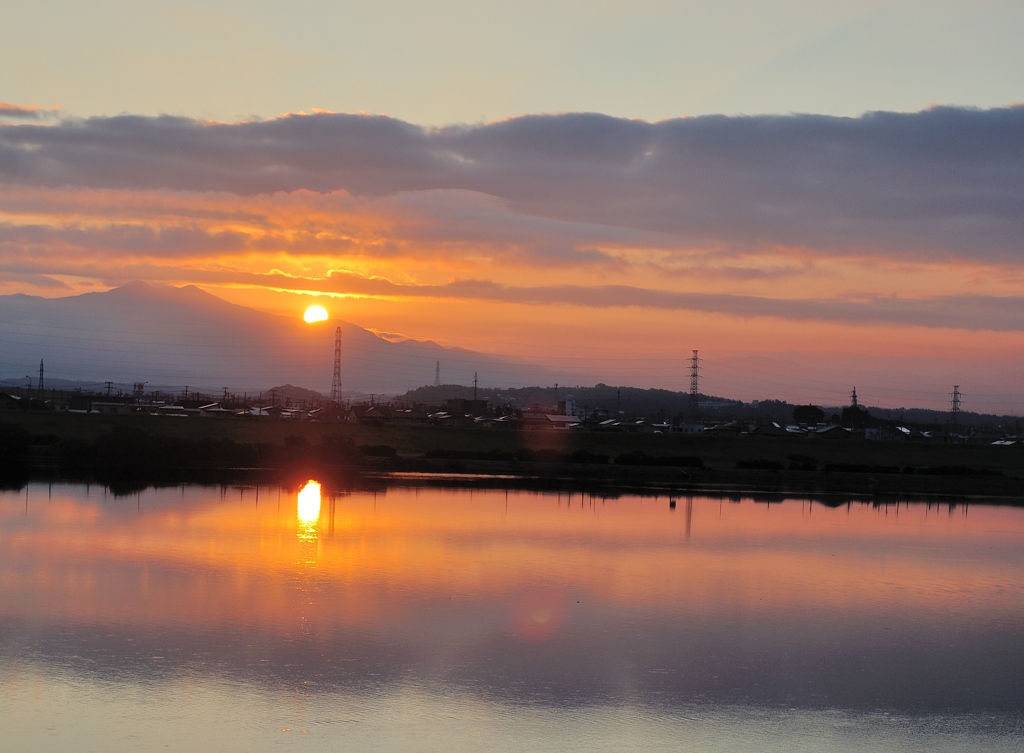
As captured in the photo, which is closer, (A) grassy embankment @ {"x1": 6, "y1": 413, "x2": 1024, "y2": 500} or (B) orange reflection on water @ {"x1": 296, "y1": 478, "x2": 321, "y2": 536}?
(B) orange reflection on water @ {"x1": 296, "y1": 478, "x2": 321, "y2": 536}

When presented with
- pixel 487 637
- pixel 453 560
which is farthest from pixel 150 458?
pixel 487 637

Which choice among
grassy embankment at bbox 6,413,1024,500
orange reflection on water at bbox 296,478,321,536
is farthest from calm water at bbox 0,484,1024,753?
grassy embankment at bbox 6,413,1024,500

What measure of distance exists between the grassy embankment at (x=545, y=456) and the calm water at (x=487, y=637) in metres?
14.8

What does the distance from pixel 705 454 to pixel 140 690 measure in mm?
47679

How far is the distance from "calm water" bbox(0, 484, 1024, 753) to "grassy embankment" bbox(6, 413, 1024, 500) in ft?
48.5

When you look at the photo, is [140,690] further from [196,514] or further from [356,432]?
[356,432]

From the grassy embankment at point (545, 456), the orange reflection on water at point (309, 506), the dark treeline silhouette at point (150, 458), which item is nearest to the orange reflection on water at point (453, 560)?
the orange reflection on water at point (309, 506)

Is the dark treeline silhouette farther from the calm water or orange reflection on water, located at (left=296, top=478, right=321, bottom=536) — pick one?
the calm water

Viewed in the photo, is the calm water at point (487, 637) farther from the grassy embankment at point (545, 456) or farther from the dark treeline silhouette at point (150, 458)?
the grassy embankment at point (545, 456)

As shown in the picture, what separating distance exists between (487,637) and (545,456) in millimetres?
33510

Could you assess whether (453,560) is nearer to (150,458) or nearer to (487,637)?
(487,637)

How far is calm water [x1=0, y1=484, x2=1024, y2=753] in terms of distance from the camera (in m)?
11.3

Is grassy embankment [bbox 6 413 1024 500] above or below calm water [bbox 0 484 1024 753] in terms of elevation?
above

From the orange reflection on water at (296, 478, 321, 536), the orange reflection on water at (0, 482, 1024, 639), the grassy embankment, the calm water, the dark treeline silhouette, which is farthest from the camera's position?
the grassy embankment
